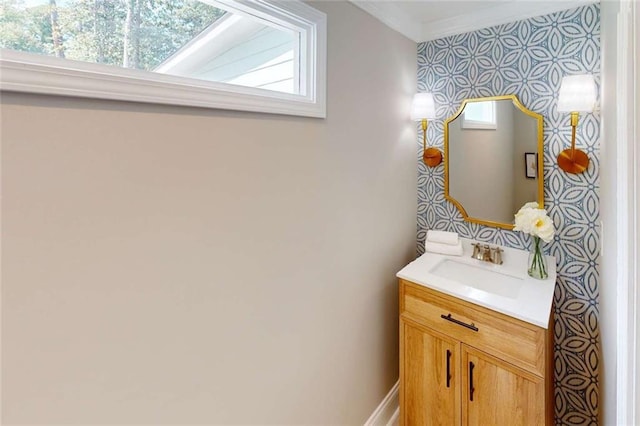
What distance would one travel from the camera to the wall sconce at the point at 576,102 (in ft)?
4.80

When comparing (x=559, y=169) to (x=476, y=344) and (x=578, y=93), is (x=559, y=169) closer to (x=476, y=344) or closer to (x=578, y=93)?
(x=578, y=93)

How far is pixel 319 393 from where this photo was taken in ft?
4.89

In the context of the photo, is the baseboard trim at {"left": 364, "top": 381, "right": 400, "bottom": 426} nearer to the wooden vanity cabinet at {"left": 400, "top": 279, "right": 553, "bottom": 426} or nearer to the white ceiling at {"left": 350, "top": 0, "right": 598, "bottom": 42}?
the wooden vanity cabinet at {"left": 400, "top": 279, "right": 553, "bottom": 426}

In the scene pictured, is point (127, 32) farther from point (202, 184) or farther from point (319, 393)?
point (319, 393)

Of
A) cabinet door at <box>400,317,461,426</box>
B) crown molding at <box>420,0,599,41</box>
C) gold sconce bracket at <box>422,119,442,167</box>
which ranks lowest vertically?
cabinet door at <box>400,317,461,426</box>

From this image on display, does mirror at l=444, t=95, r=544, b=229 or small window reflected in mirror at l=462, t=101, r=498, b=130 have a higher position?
small window reflected in mirror at l=462, t=101, r=498, b=130

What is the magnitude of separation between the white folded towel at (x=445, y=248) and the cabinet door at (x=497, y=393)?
64 cm

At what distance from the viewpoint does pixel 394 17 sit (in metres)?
1.82

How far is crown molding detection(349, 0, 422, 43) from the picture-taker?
1.62m

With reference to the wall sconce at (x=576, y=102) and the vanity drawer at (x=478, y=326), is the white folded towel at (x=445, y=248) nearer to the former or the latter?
the vanity drawer at (x=478, y=326)

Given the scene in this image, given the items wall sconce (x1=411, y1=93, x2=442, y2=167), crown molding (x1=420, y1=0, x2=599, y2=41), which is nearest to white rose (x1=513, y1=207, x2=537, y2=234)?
wall sconce (x1=411, y1=93, x2=442, y2=167)

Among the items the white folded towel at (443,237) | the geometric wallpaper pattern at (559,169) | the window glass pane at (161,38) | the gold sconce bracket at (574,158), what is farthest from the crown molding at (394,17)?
the white folded towel at (443,237)

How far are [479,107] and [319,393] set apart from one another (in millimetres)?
1819

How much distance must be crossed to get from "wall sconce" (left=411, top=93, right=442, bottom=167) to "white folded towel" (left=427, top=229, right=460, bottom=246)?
0.45 m
